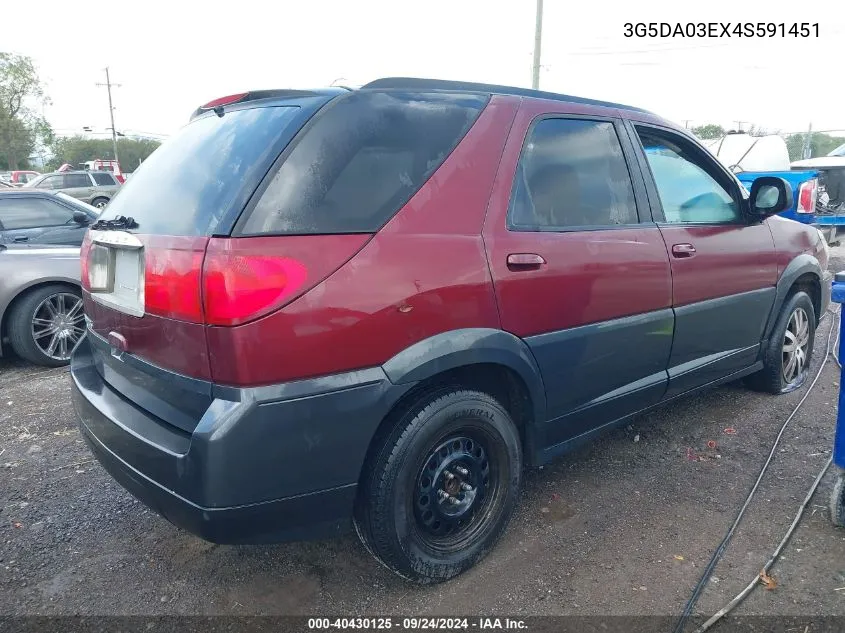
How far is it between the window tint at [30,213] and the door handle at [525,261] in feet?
20.3

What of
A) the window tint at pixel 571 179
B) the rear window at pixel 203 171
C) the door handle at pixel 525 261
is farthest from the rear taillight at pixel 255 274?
the window tint at pixel 571 179

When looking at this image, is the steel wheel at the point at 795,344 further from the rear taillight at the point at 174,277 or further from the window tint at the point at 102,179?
the window tint at the point at 102,179

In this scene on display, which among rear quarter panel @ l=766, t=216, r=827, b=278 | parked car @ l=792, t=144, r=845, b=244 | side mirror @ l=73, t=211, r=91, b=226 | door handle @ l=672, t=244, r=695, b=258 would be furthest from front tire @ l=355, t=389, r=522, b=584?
parked car @ l=792, t=144, r=845, b=244

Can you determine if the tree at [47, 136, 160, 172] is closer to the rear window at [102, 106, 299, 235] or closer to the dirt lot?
the dirt lot

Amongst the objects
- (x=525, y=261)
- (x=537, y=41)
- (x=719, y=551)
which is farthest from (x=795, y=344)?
Answer: (x=537, y=41)

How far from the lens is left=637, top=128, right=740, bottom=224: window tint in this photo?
10.4 feet

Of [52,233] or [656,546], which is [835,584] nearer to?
[656,546]

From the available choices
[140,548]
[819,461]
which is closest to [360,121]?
[140,548]

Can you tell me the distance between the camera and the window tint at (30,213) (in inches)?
254

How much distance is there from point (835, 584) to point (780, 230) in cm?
227

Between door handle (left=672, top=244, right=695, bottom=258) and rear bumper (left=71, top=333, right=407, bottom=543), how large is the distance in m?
1.73

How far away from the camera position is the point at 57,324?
520 cm

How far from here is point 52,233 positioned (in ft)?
21.8

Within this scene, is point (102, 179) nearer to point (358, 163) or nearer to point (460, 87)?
point (460, 87)
